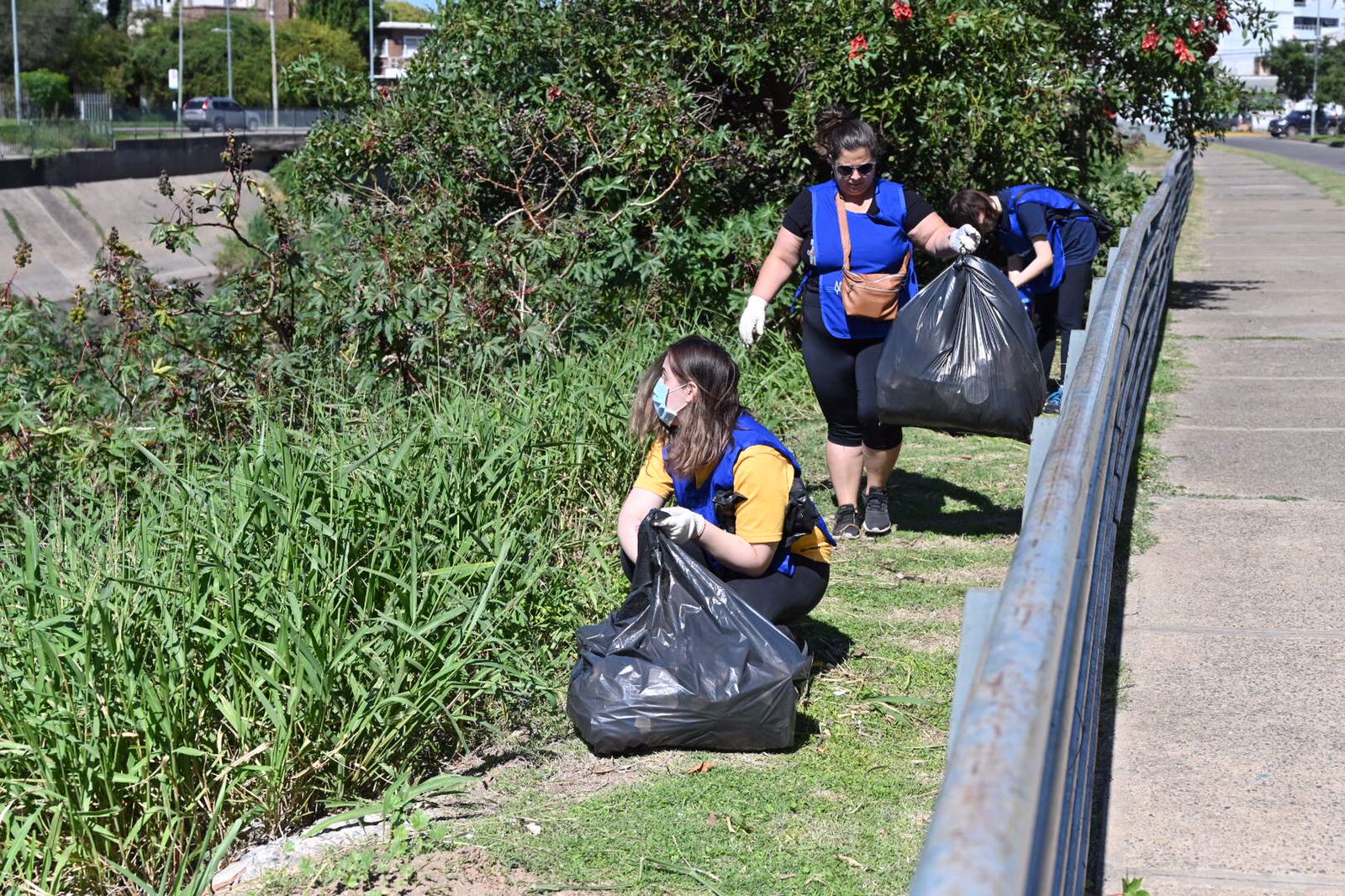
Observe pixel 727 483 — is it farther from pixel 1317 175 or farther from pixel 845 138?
pixel 1317 175

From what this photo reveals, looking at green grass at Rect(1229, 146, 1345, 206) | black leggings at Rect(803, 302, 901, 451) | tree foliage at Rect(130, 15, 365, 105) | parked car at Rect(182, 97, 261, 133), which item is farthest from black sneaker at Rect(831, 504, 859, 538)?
tree foliage at Rect(130, 15, 365, 105)

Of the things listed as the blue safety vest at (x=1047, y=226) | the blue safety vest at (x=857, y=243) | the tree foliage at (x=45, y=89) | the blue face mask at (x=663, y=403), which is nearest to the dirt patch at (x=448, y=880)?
the blue face mask at (x=663, y=403)

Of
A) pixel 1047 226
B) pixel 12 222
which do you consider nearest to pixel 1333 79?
pixel 12 222

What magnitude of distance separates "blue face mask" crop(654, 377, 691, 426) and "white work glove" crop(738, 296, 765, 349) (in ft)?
4.80

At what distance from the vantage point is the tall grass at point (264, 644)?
11.9 ft

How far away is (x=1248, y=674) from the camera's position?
425cm

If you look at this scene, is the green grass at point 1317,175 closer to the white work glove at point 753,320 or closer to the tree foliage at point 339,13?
the white work glove at point 753,320

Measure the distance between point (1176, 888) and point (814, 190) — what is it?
322 cm

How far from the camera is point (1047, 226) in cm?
766

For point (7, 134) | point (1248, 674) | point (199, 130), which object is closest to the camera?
point (1248, 674)

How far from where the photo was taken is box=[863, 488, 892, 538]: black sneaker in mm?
6047

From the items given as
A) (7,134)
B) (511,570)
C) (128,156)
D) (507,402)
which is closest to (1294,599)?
(511,570)

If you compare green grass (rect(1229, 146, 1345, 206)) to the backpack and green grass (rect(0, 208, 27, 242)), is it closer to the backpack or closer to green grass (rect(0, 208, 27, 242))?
the backpack

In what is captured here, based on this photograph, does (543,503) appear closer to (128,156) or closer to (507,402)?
(507,402)
